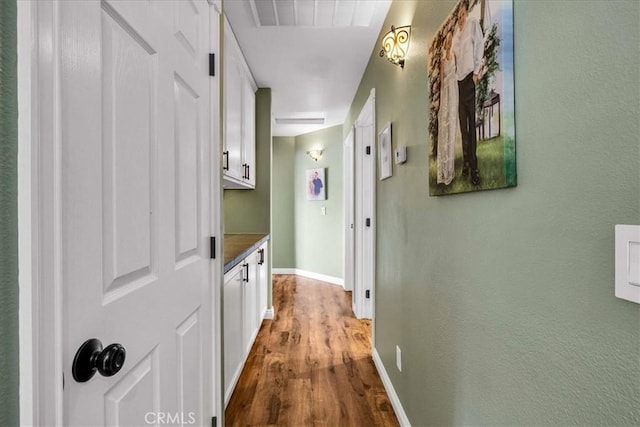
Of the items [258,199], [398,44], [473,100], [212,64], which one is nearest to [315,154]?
[258,199]

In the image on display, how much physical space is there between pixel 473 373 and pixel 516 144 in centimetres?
70

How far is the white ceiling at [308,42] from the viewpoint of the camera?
1998 mm

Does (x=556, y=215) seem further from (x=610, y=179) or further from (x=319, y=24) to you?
(x=319, y=24)

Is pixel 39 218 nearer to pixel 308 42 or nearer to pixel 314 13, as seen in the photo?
pixel 314 13

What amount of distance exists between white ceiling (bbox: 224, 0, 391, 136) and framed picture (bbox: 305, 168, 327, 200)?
1.61m

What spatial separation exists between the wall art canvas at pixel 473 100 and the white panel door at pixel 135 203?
86cm

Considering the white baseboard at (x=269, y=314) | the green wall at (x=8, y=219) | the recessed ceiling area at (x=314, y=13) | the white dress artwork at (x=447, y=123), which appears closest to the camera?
the green wall at (x=8, y=219)

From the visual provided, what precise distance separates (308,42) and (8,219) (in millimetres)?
2361

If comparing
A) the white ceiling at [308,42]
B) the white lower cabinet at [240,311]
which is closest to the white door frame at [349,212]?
the white ceiling at [308,42]

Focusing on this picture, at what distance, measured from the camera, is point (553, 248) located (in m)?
0.70

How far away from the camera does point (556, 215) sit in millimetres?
686

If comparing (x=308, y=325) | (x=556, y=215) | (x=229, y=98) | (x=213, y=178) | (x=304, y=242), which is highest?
(x=229, y=98)

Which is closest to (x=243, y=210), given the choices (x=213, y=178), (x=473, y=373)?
(x=213, y=178)

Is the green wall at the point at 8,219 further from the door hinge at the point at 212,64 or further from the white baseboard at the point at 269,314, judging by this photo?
the white baseboard at the point at 269,314
